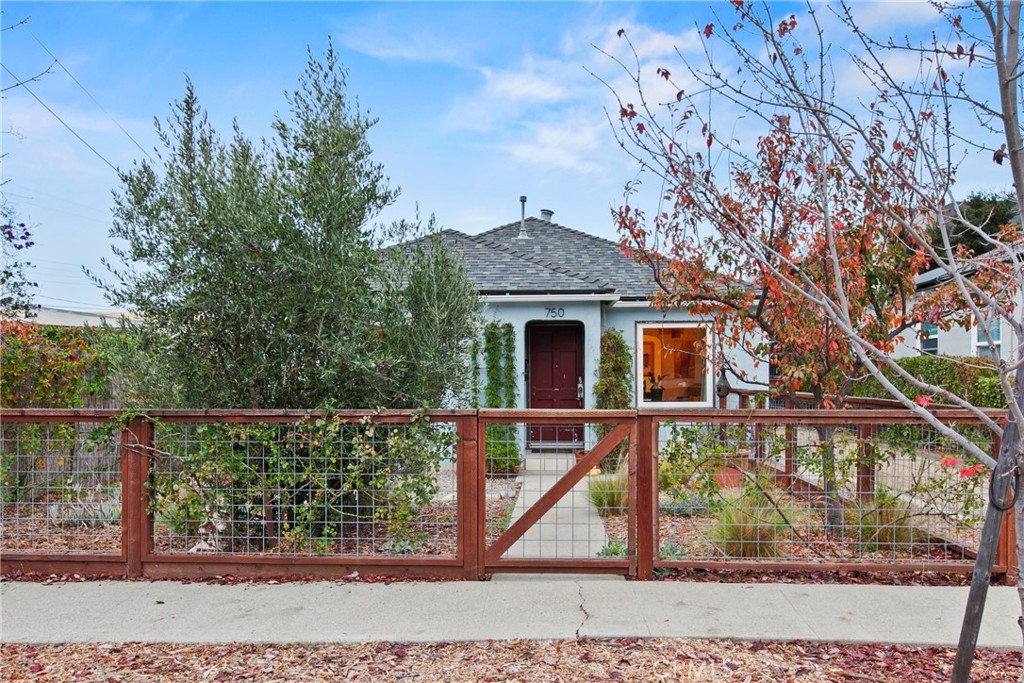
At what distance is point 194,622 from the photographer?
3838mm

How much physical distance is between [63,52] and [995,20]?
903 cm

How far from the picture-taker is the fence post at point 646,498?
15.0ft

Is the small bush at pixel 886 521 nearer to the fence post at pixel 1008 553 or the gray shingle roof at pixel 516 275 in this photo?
the fence post at pixel 1008 553

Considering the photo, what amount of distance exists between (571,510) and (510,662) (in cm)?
347

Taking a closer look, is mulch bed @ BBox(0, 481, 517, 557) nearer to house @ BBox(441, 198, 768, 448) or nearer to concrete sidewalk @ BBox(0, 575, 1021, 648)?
concrete sidewalk @ BBox(0, 575, 1021, 648)

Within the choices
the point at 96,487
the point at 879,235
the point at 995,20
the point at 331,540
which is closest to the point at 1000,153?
the point at 995,20

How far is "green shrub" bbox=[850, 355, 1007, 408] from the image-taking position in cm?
987

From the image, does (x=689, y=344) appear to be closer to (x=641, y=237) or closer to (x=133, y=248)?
(x=641, y=237)

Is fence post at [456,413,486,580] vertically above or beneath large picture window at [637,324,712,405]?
beneath

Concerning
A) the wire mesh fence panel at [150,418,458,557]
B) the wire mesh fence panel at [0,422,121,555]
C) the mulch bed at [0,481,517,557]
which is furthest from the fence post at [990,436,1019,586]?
the wire mesh fence panel at [0,422,121,555]

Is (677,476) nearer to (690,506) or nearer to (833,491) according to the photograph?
(690,506)

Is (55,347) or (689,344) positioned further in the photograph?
→ (689,344)

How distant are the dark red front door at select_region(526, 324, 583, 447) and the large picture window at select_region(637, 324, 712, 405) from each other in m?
1.14

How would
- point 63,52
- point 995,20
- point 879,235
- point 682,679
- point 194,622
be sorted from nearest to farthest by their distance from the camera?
point 995,20
point 682,679
point 194,622
point 879,235
point 63,52
